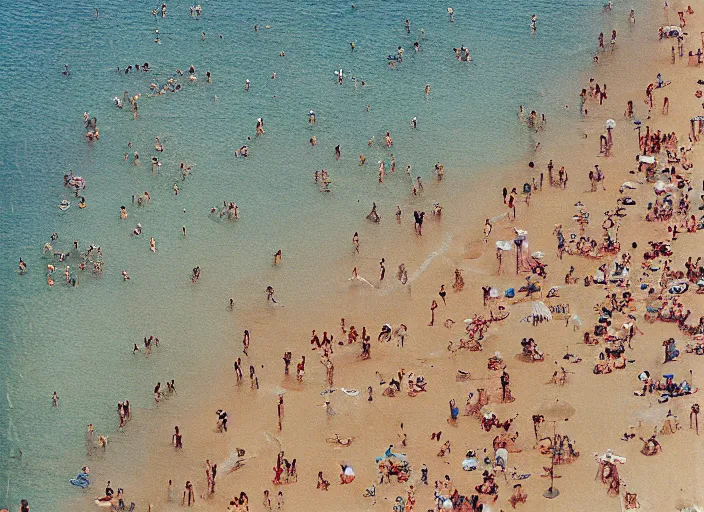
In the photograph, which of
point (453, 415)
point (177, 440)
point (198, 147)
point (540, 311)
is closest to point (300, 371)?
point (177, 440)

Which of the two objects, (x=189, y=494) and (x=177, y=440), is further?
(x=177, y=440)

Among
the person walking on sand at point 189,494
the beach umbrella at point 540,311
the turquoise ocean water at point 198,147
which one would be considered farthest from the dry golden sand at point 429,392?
the turquoise ocean water at point 198,147

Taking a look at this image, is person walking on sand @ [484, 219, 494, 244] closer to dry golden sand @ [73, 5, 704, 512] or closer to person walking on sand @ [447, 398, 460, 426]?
dry golden sand @ [73, 5, 704, 512]

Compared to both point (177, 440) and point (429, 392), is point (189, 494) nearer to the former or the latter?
point (177, 440)

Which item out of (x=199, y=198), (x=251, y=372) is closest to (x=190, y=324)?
(x=251, y=372)

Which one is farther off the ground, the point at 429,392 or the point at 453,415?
the point at 429,392

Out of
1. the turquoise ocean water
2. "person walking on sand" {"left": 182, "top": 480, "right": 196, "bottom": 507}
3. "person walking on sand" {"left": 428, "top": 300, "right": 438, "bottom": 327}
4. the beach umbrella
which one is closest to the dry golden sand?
"person walking on sand" {"left": 428, "top": 300, "right": 438, "bottom": 327}

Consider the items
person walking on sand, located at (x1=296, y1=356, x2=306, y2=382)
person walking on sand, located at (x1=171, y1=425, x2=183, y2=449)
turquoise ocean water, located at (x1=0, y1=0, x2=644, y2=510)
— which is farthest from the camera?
turquoise ocean water, located at (x1=0, y1=0, x2=644, y2=510)
